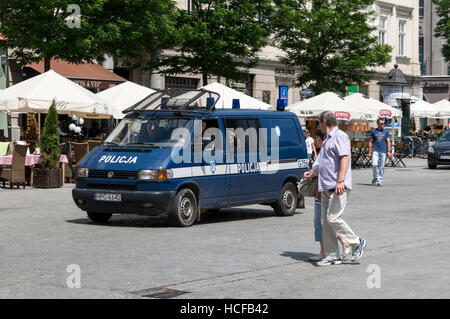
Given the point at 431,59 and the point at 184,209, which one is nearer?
the point at 184,209

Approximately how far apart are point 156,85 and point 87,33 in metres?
11.5

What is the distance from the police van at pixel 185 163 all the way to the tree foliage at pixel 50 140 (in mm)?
6401

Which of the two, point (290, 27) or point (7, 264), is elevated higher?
point (290, 27)

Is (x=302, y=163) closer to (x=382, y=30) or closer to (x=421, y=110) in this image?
(x=421, y=110)

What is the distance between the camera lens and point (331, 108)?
2964 centimetres

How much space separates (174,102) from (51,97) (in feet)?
27.1

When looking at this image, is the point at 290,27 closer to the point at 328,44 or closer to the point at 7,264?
the point at 328,44

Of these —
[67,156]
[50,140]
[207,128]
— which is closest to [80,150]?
[67,156]

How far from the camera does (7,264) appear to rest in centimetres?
911

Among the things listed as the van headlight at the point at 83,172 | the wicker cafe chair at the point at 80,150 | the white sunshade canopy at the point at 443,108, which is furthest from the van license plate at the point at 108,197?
the white sunshade canopy at the point at 443,108

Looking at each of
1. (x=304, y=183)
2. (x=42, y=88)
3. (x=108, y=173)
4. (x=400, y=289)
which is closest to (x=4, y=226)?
(x=108, y=173)

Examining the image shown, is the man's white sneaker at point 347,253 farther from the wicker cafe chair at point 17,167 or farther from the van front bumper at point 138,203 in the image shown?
the wicker cafe chair at point 17,167

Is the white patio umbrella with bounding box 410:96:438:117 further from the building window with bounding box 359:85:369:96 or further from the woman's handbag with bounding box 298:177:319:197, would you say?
the woman's handbag with bounding box 298:177:319:197

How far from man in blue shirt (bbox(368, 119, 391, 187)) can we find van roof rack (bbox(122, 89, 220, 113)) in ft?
30.2
